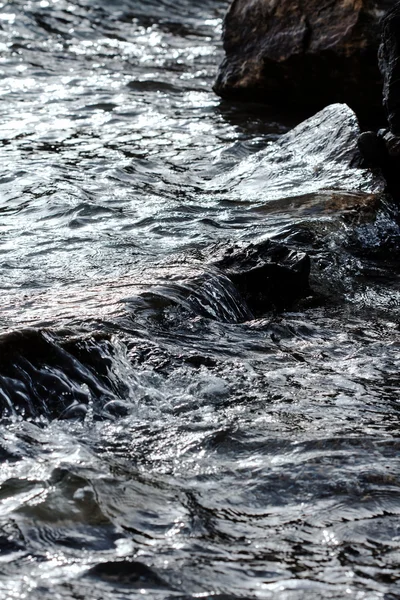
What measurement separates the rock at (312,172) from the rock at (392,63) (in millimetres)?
551

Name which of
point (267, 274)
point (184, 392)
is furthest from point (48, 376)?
point (267, 274)

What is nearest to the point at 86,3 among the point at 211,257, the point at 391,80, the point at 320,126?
the point at 320,126

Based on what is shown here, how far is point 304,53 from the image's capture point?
30.8 feet

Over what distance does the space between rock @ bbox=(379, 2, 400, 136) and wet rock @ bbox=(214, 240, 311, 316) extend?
1654 mm

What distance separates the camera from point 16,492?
3068 millimetres

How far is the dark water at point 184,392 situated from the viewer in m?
2.76

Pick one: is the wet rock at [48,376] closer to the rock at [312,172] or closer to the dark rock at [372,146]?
the rock at [312,172]

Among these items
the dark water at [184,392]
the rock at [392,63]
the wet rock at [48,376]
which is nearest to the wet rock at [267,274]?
the dark water at [184,392]

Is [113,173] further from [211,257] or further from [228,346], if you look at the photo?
[228,346]

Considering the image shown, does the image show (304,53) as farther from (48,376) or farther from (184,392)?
(48,376)

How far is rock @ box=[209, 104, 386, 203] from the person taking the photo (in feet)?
22.1

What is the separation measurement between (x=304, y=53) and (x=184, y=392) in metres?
6.33

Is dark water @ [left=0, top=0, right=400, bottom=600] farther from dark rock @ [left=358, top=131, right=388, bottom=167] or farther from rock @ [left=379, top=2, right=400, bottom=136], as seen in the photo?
rock @ [left=379, top=2, right=400, bottom=136]

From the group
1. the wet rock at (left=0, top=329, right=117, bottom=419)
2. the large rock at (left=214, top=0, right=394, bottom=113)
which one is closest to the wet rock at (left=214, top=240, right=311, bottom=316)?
the wet rock at (left=0, top=329, right=117, bottom=419)
